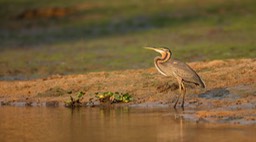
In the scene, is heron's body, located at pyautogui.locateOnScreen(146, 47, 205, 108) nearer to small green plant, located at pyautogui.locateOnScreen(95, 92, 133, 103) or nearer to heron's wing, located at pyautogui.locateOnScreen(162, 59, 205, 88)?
heron's wing, located at pyautogui.locateOnScreen(162, 59, 205, 88)

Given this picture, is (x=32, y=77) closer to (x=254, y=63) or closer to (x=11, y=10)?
(x=254, y=63)

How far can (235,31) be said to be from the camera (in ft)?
94.5

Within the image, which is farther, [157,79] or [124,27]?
[124,27]

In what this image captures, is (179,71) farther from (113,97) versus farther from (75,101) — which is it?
(75,101)

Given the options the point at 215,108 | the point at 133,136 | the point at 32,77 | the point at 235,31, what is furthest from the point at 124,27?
the point at 133,136

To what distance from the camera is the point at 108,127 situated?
41.8 ft

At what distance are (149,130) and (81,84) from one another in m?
5.15

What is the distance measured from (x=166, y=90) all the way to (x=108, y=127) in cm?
323

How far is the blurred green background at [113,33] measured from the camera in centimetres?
2269

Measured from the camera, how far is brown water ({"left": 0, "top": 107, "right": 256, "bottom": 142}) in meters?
11.5

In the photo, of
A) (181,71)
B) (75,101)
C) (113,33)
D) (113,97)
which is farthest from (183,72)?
(113,33)

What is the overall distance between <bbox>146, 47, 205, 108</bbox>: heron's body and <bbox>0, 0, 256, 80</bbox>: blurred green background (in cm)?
642

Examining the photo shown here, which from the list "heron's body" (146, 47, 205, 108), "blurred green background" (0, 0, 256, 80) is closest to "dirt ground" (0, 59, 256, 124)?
"heron's body" (146, 47, 205, 108)

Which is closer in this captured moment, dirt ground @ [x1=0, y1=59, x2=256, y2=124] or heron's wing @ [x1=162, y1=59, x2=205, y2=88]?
dirt ground @ [x1=0, y1=59, x2=256, y2=124]
